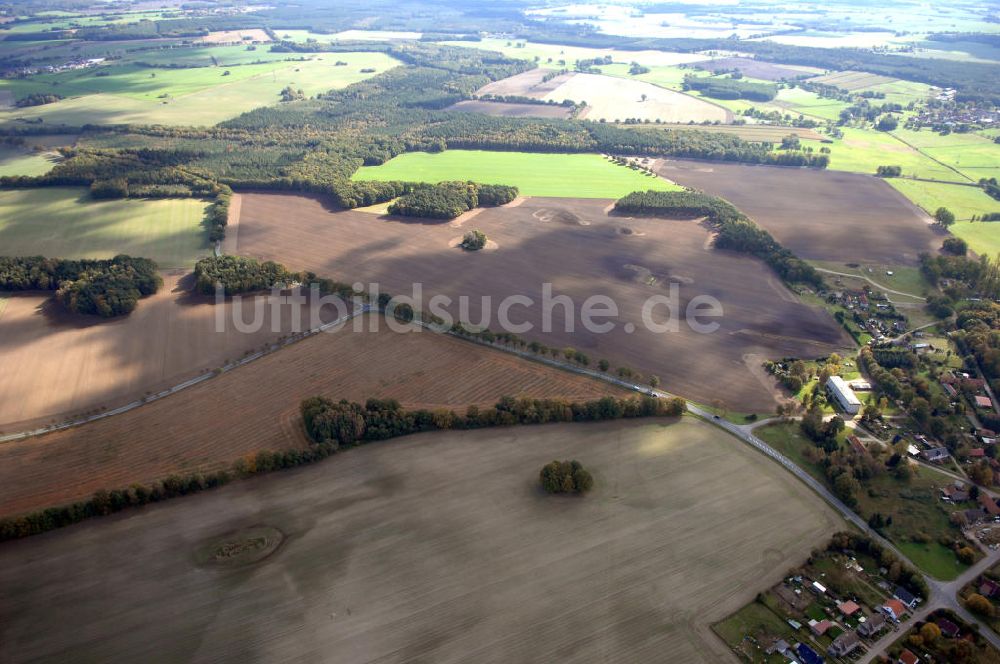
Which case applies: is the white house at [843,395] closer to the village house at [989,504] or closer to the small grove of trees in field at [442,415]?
the village house at [989,504]

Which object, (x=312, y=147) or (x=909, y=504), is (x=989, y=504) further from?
(x=312, y=147)

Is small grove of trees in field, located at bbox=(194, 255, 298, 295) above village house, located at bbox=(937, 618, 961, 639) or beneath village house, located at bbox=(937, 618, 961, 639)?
above

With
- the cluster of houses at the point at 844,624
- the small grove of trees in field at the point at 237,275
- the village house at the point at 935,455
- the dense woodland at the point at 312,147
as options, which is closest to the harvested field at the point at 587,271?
the small grove of trees in field at the point at 237,275

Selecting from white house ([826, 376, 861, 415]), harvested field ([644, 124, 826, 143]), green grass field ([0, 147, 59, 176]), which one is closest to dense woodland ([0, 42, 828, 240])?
green grass field ([0, 147, 59, 176])

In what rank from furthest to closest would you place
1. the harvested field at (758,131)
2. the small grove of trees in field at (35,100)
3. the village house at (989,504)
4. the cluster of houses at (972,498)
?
the small grove of trees in field at (35,100) → the harvested field at (758,131) → the village house at (989,504) → the cluster of houses at (972,498)

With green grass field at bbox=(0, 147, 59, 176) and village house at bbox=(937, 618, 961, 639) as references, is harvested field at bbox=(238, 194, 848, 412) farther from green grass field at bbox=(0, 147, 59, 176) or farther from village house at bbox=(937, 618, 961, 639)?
green grass field at bbox=(0, 147, 59, 176)

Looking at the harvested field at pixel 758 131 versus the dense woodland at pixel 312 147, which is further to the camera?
the harvested field at pixel 758 131
